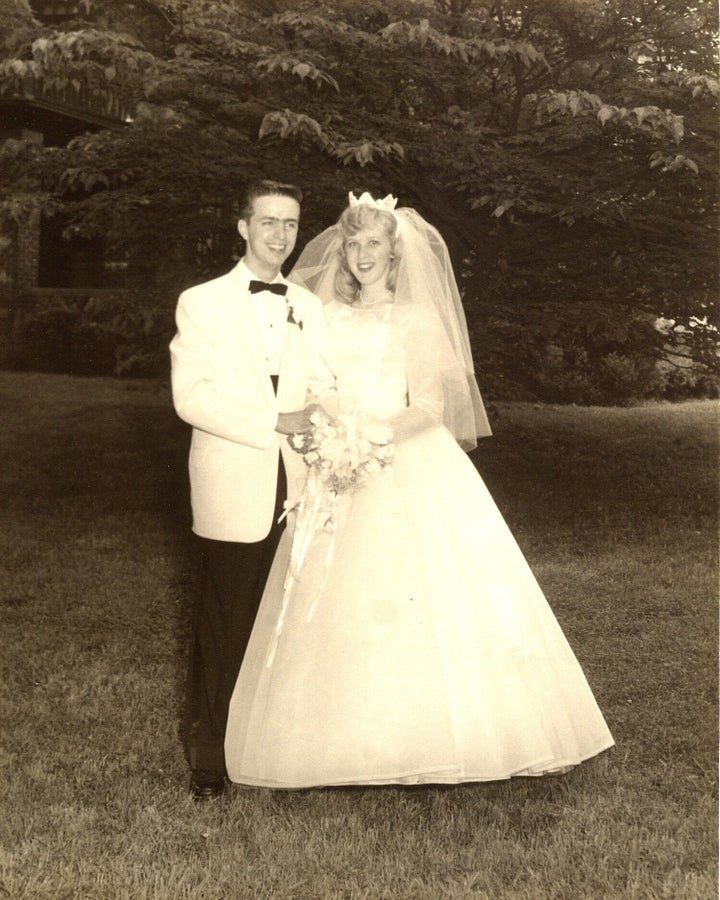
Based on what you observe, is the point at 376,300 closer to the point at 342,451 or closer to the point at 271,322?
the point at 271,322

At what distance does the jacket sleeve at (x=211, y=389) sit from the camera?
152 inches

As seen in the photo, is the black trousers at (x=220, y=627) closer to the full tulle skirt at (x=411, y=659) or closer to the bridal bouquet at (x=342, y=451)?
the full tulle skirt at (x=411, y=659)

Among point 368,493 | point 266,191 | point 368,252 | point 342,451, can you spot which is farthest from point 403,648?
point 266,191

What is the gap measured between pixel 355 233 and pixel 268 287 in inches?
18.3

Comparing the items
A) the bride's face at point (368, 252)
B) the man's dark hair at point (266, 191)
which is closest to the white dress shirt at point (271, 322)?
the man's dark hair at point (266, 191)

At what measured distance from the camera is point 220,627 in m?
4.14

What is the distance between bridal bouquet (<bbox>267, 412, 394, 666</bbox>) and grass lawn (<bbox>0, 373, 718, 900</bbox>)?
726 millimetres

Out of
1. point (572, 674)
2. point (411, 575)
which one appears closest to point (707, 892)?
point (572, 674)

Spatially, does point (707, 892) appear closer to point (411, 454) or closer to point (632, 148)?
point (411, 454)

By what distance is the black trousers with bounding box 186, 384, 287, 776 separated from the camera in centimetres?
410

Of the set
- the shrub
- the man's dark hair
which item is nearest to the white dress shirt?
the man's dark hair

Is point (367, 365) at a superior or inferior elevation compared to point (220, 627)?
superior

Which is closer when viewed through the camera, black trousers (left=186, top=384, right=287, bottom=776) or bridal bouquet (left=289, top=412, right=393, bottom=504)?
bridal bouquet (left=289, top=412, right=393, bottom=504)

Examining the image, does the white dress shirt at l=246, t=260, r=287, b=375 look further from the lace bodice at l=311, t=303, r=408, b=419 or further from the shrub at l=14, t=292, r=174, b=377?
the shrub at l=14, t=292, r=174, b=377
